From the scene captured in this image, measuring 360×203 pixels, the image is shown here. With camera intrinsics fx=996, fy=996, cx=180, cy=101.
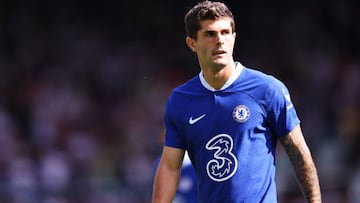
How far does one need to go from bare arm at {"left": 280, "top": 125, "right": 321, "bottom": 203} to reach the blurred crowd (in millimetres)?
7541

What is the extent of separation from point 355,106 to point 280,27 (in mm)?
2580

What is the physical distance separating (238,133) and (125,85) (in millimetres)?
9898

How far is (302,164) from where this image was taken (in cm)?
573

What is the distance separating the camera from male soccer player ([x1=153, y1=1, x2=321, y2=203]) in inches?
226

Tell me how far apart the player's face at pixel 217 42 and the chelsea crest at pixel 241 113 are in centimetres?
26

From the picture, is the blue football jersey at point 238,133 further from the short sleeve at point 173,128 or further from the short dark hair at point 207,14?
the short dark hair at point 207,14

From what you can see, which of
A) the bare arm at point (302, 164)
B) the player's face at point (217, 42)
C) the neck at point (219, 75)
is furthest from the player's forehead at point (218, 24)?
the bare arm at point (302, 164)

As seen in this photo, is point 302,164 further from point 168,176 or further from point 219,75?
point 168,176

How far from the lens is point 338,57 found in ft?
49.5

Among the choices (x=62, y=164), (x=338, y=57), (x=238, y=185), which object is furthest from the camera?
(x=338, y=57)

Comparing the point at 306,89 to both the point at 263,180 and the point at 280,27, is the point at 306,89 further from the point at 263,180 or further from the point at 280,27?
the point at 263,180

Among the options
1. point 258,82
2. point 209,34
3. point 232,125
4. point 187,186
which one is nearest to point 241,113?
point 232,125

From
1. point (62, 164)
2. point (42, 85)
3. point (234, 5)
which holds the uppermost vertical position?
point (234, 5)

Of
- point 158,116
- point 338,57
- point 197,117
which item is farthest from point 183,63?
point 197,117
